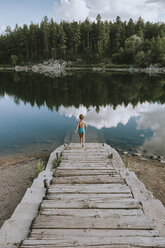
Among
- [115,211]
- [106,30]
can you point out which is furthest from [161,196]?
[106,30]

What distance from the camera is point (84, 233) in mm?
4215

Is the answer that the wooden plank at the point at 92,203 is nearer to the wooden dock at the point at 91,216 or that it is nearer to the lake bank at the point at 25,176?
the wooden dock at the point at 91,216

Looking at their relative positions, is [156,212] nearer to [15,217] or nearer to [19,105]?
[15,217]

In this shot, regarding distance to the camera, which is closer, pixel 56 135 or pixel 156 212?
pixel 156 212

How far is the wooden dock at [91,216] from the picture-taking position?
399 cm

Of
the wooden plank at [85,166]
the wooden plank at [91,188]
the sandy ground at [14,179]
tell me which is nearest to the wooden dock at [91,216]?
the wooden plank at [91,188]

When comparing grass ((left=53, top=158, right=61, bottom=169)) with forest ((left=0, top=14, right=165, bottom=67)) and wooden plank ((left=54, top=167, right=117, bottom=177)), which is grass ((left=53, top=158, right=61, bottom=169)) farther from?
forest ((left=0, top=14, right=165, bottom=67))

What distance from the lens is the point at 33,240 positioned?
404cm

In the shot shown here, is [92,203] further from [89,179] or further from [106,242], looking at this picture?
[89,179]

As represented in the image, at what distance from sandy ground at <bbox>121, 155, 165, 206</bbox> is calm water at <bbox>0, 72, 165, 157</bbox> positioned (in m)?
1.99

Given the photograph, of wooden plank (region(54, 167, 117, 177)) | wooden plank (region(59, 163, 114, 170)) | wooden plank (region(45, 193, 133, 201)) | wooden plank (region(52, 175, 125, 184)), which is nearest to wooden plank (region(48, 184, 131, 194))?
wooden plank (region(45, 193, 133, 201))

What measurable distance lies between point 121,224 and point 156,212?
178cm

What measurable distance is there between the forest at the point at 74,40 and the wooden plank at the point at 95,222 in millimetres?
98319

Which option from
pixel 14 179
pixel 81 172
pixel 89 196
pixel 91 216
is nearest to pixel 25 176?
pixel 14 179
